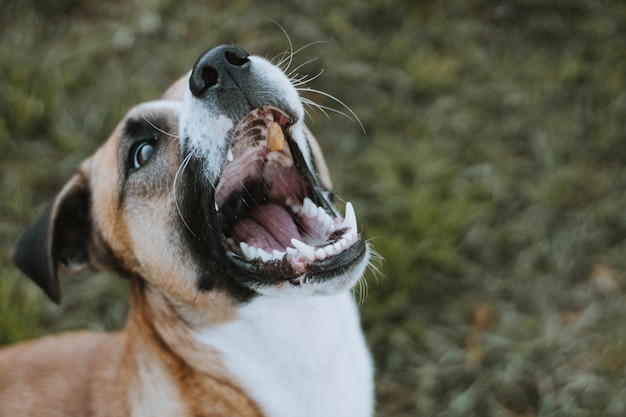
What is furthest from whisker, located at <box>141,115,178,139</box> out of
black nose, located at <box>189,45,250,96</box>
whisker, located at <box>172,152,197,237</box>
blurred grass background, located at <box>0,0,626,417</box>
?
blurred grass background, located at <box>0,0,626,417</box>

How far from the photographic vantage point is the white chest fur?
9.32 ft

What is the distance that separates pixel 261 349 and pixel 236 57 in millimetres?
1218

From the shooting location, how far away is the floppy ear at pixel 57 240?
293 centimetres

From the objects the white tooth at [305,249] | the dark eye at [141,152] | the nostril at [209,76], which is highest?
the nostril at [209,76]

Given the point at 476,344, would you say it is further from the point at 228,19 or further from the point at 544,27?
the point at 228,19

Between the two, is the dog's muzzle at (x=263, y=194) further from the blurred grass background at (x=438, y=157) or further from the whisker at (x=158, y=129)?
the blurred grass background at (x=438, y=157)

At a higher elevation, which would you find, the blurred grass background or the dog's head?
the dog's head

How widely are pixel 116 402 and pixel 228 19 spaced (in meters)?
3.72

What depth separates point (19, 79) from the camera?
5.25m

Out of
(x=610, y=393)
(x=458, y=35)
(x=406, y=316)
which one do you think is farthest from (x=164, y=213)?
(x=458, y=35)

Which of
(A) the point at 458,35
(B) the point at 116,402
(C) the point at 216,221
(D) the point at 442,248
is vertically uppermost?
(C) the point at 216,221

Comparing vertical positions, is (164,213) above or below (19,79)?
above

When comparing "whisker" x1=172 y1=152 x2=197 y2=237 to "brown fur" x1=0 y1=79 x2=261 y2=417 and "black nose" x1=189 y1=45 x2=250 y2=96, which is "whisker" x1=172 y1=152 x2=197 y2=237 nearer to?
"brown fur" x1=0 y1=79 x2=261 y2=417

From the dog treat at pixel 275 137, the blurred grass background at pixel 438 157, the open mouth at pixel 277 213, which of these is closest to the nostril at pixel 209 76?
the open mouth at pixel 277 213
